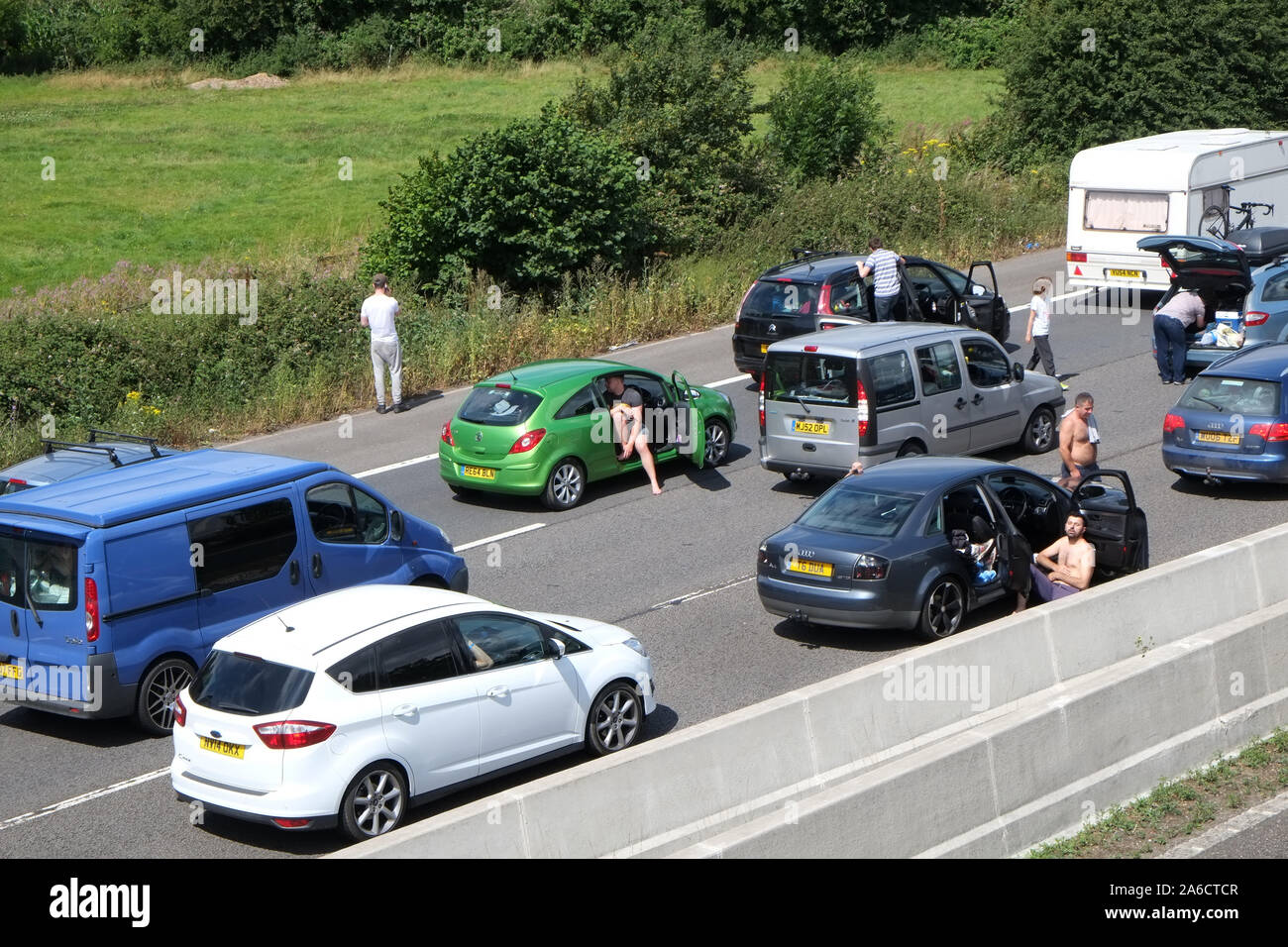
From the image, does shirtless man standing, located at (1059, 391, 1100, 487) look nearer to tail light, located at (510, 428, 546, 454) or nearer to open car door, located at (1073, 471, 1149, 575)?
open car door, located at (1073, 471, 1149, 575)

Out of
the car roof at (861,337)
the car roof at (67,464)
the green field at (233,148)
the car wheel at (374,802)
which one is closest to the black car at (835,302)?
the car roof at (861,337)

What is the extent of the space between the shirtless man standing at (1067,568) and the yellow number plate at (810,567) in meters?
1.75

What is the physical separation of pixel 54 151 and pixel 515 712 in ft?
125

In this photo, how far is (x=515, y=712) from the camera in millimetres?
10211

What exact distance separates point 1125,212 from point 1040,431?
31.8 ft

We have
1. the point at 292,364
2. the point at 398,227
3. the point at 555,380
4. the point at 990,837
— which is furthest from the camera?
the point at 398,227

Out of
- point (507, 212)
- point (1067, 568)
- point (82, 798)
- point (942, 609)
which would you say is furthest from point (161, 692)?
point (507, 212)

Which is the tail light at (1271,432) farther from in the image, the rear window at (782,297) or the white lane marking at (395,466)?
the white lane marking at (395,466)

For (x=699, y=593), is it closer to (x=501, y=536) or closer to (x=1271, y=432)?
(x=501, y=536)

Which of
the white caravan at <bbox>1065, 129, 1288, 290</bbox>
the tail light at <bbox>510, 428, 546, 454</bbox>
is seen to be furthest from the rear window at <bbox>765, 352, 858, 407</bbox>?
the white caravan at <bbox>1065, 129, 1288, 290</bbox>

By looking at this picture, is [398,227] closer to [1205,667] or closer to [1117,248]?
[1117,248]

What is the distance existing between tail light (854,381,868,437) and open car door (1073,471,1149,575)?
10.5 feet
